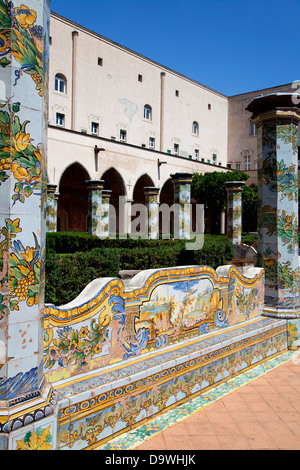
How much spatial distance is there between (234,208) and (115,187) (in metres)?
10.8

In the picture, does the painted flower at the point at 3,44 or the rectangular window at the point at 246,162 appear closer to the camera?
the painted flower at the point at 3,44

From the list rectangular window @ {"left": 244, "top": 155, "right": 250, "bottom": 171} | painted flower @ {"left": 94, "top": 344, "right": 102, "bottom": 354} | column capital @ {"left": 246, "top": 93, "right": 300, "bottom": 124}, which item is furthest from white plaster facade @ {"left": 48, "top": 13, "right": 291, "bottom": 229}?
A: painted flower @ {"left": 94, "top": 344, "right": 102, "bottom": 354}

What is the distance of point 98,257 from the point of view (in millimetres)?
6207

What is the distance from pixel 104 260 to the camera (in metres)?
6.26

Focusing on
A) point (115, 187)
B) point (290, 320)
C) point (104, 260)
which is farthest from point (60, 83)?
point (290, 320)

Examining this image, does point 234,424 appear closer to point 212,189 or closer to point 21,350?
point 21,350

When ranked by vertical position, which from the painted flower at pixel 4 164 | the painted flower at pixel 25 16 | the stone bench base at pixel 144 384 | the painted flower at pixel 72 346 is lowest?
the stone bench base at pixel 144 384

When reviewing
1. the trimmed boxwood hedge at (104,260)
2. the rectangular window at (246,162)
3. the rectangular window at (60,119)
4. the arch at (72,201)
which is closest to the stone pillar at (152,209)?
the trimmed boxwood hedge at (104,260)

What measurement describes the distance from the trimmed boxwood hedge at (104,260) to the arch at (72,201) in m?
11.5

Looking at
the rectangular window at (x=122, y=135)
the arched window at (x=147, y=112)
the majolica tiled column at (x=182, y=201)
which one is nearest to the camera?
the majolica tiled column at (x=182, y=201)

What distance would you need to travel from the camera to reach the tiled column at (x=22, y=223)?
2086 mm

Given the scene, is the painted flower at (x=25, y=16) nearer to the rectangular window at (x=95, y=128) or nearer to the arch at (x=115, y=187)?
the arch at (x=115, y=187)

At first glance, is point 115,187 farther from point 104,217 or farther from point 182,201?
point 182,201

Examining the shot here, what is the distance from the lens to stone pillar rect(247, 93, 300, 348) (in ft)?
16.4
